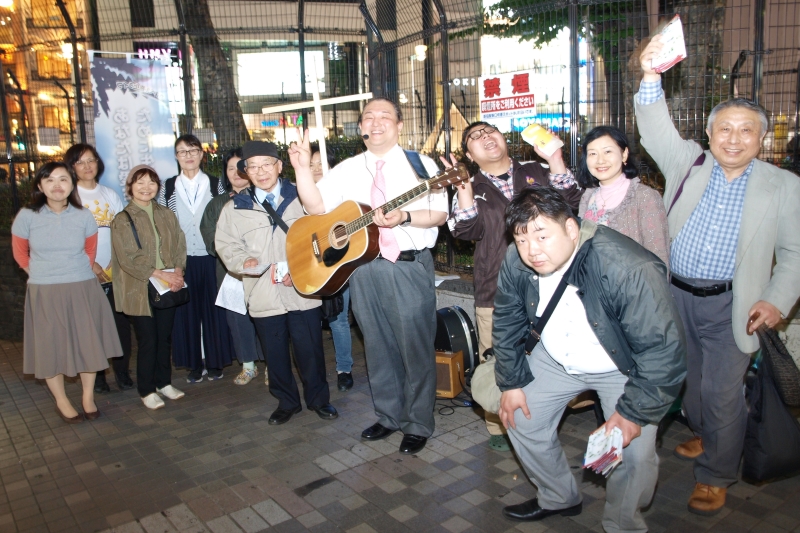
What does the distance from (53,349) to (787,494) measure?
17.4ft

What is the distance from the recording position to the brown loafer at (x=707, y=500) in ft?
11.6

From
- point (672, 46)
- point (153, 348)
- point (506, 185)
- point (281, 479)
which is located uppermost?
point (672, 46)

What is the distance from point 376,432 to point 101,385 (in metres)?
2.98

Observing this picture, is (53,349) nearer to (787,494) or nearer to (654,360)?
(654,360)

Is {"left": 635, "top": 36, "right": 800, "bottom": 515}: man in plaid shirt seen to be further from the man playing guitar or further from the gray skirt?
the gray skirt

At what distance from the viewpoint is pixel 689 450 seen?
4.21 metres

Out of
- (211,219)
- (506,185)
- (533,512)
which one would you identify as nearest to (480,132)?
(506,185)

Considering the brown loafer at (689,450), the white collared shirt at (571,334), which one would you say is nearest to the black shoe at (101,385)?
the white collared shirt at (571,334)

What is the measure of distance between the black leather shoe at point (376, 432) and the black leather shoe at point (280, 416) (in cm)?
71

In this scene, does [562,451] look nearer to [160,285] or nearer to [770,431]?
[770,431]

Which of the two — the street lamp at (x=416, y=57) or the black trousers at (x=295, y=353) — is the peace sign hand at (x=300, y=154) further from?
the street lamp at (x=416, y=57)

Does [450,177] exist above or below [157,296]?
above

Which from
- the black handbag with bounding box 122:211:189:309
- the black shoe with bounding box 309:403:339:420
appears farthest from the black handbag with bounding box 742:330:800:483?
the black handbag with bounding box 122:211:189:309

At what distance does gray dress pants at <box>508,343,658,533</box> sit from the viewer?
3.08 meters
